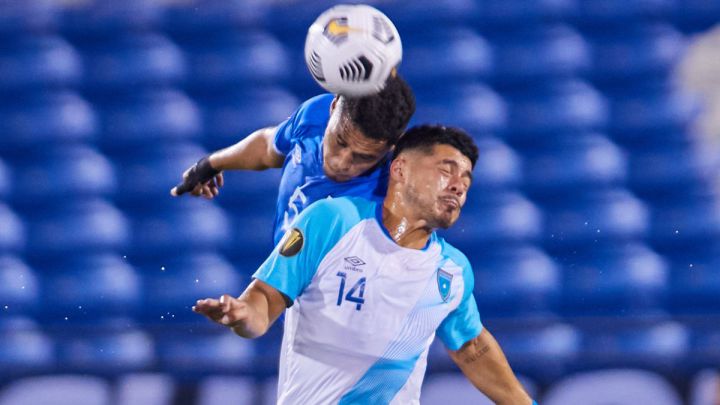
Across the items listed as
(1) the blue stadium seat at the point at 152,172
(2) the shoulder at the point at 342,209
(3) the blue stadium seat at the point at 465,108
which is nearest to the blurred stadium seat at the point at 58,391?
(1) the blue stadium seat at the point at 152,172

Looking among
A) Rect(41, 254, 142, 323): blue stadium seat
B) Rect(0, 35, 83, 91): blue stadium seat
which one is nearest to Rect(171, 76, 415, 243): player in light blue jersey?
Rect(41, 254, 142, 323): blue stadium seat

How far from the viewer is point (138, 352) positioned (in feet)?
12.6

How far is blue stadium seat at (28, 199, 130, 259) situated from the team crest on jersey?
185cm

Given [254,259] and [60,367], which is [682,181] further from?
[60,367]

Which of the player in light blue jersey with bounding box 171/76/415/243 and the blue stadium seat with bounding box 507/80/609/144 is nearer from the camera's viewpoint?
the player in light blue jersey with bounding box 171/76/415/243

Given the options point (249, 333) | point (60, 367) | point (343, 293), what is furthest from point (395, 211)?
point (60, 367)

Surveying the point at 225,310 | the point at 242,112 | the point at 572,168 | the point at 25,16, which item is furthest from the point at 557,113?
the point at 225,310

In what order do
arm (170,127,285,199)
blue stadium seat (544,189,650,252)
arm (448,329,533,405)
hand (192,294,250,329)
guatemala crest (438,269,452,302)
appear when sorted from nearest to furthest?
hand (192,294,250,329), guatemala crest (438,269,452,302), arm (448,329,533,405), arm (170,127,285,199), blue stadium seat (544,189,650,252)

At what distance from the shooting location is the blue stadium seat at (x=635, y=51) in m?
4.05

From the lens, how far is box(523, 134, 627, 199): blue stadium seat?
4.00 metres

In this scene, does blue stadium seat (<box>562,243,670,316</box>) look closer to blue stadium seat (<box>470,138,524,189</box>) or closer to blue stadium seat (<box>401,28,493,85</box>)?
blue stadium seat (<box>470,138,524,189</box>)

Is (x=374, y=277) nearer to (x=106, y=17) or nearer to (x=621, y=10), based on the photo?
(x=621, y=10)

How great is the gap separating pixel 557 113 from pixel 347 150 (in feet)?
5.72

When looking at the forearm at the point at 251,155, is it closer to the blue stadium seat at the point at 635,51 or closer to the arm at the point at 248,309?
the arm at the point at 248,309
